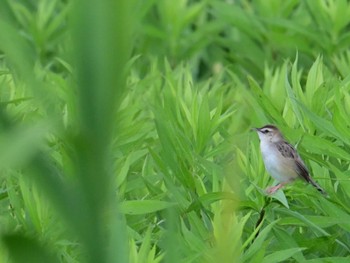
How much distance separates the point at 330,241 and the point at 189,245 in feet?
1.36

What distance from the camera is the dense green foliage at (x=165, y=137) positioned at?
1106 mm

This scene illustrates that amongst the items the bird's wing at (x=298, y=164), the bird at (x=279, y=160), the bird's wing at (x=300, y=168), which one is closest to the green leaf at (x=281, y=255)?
the bird at (x=279, y=160)

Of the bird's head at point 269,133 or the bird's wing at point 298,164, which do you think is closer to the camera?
the bird's wing at point 298,164

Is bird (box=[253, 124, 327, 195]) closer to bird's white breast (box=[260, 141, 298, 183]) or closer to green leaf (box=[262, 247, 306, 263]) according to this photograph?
bird's white breast (box=[260, 141, 298, 183])

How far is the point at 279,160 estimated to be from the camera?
3365mm

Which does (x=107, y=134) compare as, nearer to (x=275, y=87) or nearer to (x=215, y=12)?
(x=275, y=87)

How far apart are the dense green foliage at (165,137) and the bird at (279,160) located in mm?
37

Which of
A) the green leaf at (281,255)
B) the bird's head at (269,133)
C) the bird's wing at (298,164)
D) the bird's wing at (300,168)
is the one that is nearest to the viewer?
the green leaf at (281,255)

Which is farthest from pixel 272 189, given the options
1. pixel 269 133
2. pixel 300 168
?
pixel 269 133

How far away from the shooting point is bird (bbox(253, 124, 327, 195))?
3.08 meters

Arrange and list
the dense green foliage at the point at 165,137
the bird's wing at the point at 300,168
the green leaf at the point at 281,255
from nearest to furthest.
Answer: the dense green foliage at the point at 165,137 → the green leaf at the point at 281,255 → the bird's wing at the point at 300,168

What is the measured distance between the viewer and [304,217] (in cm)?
262

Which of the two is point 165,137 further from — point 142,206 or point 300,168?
point 300,168

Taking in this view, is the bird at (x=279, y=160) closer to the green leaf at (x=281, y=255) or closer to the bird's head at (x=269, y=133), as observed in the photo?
the bird's head at (x=269, y=133)
